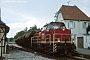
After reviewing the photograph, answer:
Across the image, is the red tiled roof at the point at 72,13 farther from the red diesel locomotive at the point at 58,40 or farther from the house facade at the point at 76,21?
the red diesel locomotive at the point at 58,40

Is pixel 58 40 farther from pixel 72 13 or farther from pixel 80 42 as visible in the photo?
pixel 72 13

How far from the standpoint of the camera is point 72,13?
37562mm

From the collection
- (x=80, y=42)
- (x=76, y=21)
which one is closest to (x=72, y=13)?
(x=76, y=21)

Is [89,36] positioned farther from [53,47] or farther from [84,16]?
[53,47]

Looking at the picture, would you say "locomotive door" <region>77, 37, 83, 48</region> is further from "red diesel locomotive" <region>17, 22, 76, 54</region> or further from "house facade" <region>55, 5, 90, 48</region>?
"red diesel locomotive" <region>17, 22, 76, 54</region>

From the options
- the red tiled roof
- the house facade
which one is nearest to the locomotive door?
the house facade

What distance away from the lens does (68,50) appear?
1597 centimetres

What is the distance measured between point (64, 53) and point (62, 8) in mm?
23080

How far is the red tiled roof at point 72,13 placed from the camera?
3622 cm

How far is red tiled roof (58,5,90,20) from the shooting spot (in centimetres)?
3622

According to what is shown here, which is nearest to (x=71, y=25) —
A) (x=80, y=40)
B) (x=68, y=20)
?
(x=68, y=20)

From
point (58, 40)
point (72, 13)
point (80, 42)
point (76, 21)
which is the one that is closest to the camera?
point (58, 40)

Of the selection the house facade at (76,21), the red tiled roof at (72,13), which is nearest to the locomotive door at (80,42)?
the house facade at (76,21)

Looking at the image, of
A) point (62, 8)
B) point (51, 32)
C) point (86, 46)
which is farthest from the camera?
point (62, 8)
